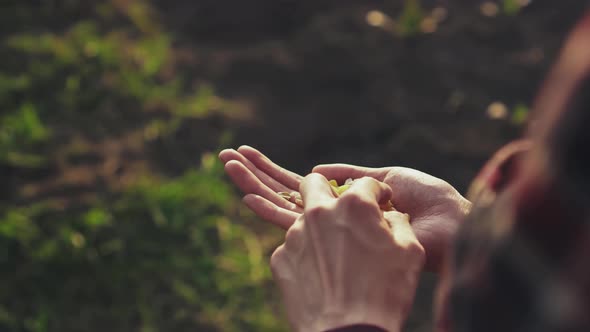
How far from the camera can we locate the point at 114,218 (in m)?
2.80

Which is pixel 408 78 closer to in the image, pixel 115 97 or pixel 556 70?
pixel 115 97

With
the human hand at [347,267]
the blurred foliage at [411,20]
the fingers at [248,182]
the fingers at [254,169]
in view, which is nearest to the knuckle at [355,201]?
the human hand at [347,267]

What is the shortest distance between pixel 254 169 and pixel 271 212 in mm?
236

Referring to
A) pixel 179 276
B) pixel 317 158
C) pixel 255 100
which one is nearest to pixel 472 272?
pixel 179 276

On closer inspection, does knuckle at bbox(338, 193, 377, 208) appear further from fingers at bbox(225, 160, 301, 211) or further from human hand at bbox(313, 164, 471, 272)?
fingers at bbox(225, 160, 301, 211)

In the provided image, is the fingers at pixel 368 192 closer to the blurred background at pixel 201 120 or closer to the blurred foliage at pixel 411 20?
the blurred background at pixel 201 120

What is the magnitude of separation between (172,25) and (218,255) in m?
1.56

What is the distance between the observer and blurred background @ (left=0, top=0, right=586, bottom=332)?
2623mm

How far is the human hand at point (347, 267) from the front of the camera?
3.84 feet

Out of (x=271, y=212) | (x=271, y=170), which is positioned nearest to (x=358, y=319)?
(x=271, y=212)

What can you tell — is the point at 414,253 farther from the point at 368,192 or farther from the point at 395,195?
the point at 395,195

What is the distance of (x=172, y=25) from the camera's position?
3830 mm

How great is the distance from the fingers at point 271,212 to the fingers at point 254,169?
158mm

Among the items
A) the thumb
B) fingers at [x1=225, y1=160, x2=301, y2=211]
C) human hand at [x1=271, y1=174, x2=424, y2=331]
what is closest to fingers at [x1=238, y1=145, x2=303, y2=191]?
fingers at [x1=225, y1=160, x2=301, y2=211]
